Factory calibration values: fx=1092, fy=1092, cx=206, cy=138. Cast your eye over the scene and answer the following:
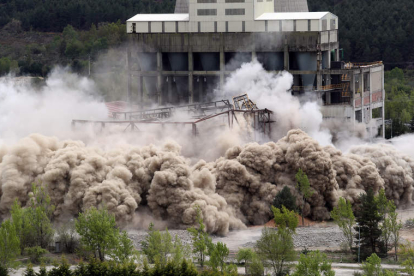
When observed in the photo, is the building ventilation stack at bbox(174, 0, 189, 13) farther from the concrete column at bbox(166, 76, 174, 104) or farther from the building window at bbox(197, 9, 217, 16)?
the building window at bbox(197, 9, 217, 16)

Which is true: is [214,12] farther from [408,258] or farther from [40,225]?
[408,258]

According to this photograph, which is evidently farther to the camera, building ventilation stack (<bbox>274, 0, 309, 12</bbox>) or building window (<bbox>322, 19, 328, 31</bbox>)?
building ventilation stack (<bbox>274, 0, 309, 12</bbox>)

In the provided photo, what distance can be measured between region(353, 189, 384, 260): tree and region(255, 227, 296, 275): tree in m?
6.44

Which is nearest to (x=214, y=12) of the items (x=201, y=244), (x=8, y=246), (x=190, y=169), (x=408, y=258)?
(x=190, y=169)

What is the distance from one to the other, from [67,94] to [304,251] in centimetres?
4471

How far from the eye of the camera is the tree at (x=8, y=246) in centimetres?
6169

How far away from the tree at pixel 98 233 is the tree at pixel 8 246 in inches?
163

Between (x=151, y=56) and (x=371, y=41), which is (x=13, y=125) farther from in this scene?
(x=371, y=41)

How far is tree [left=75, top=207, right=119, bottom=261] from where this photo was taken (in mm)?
63888

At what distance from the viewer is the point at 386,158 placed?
285ft

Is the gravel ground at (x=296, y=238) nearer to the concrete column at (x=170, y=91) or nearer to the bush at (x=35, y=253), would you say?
the bush at (x=35, y=253)

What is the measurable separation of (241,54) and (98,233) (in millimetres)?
43292

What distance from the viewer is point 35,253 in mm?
66000

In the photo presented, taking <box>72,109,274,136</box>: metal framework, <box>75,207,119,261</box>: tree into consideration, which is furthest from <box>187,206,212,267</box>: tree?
<box>72,109,274,136</box>: metal framework
